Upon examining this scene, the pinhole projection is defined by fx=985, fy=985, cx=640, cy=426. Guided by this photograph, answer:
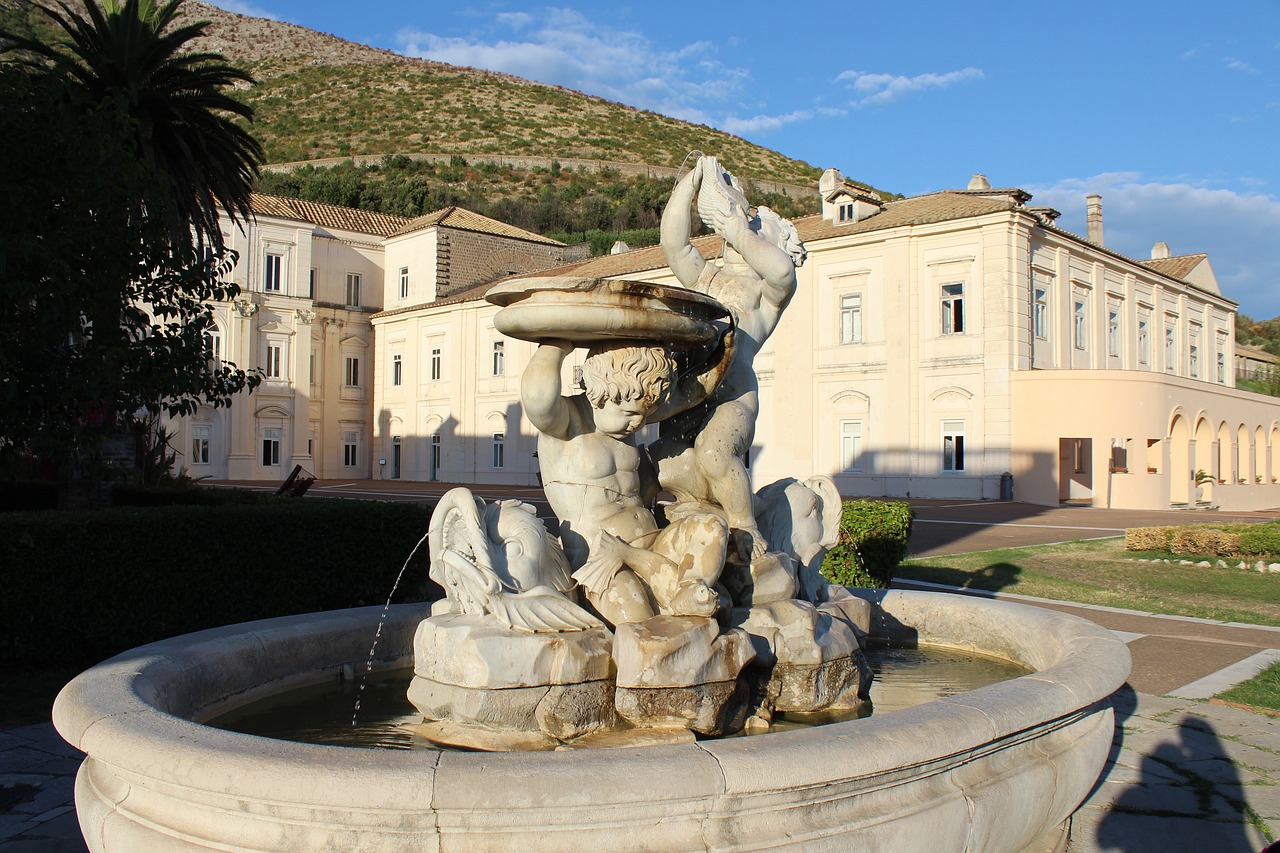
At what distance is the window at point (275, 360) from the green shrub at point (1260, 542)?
37.2 m

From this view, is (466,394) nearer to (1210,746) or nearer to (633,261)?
(633,261)

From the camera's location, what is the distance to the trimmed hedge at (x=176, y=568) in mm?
6855

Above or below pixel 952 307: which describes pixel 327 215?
above

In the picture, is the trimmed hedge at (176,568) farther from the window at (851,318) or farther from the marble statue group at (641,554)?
the window at (851,318)

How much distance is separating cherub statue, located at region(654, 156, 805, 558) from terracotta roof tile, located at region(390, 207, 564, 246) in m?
40.9

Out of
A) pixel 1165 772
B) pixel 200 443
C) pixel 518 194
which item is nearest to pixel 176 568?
pixel 1165 772

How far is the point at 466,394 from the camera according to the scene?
4091cm

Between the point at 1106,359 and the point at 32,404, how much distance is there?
34386 millimetres

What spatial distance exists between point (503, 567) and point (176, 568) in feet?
15.0

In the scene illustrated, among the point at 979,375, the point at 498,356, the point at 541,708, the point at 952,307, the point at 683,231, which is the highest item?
the point at 952,307

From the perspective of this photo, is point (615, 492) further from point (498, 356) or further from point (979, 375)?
point (498, 356)

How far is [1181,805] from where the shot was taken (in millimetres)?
4133

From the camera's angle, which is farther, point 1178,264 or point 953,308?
point 1178,264

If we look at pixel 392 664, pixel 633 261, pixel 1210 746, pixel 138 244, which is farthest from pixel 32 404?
pixel 633 261
